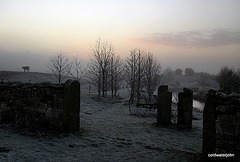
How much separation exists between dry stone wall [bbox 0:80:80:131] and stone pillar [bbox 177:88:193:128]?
417 centimetres

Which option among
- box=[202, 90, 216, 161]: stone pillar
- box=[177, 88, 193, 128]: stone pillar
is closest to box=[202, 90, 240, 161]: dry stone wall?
box=[202, 90, 216, 161]: stone pillar

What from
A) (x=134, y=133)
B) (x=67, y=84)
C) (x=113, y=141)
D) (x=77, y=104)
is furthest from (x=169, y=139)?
(x=67, y=84)

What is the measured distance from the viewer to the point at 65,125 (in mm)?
6445

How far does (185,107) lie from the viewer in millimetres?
8344

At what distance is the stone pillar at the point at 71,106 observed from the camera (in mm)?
6395

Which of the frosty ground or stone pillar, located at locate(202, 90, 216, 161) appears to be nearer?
stone pillar, located at locate(202, 90, 216, 161)

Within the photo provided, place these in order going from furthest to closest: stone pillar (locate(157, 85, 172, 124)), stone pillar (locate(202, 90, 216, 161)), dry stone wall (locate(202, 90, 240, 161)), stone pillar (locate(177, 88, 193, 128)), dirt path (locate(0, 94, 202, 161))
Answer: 1. stone pillar (locate(157, 85, 172, 124))
2. stone pillar (locate(177, 88, 193, 128))
3. dirt path (locate(0, 94, 202, 161))
4. stone pillar (locate(202, 90, 216, 161))
5. dry stone wall (locate(202, 90, 240, 161))

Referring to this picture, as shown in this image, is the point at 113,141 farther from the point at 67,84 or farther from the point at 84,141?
the point at 67,84

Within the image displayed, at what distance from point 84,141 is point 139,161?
1.94 m

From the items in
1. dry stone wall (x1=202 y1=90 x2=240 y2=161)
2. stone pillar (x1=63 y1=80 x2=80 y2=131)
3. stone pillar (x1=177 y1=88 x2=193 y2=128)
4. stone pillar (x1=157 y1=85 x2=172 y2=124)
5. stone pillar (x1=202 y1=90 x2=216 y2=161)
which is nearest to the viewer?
dry stone wall (x1=202 y1=90 x2=240 y2=161)

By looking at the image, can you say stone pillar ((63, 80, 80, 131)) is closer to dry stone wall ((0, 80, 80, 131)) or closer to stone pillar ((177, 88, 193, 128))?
dry stone wall ((0, 80, 80, 131))

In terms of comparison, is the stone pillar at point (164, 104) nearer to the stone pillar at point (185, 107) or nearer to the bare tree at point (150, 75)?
the stone pillar at point (185, 107)

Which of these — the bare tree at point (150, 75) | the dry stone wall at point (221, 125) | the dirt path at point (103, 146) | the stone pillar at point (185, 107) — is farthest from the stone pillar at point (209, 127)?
the bare tree at point (150, 75)

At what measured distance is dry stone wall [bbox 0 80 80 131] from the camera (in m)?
6.46
